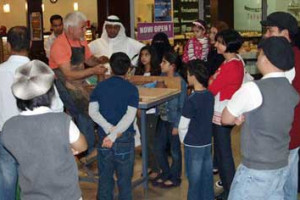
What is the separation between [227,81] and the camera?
423 cm

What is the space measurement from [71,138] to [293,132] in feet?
4.87

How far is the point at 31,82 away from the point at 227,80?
6.42 feet

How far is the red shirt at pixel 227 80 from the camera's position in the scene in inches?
167

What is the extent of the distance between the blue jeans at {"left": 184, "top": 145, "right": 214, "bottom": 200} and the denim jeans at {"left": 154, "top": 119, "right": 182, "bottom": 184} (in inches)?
33.9

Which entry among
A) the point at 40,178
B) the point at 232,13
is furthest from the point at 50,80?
the point at 232,13

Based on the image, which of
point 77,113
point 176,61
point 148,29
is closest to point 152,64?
point 176,61

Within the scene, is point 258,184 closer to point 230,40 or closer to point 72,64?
point 230,40

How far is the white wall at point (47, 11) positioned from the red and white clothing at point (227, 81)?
10875 mm

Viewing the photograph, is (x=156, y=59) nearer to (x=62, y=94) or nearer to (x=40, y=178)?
(x=62, y=94)

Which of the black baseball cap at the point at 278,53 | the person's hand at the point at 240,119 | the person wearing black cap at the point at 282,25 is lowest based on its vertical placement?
the person's hand at the point at 240,119

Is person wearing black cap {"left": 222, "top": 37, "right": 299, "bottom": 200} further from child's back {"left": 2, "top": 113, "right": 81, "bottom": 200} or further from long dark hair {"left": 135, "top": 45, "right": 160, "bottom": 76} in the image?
long dark hair {"left": 135, "top": 45, "right": 160, "bottom": 76}

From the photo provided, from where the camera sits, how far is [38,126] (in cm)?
269

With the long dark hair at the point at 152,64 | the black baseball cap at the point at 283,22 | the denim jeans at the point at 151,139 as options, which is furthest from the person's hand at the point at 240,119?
the long dark hair at the point at 152,64

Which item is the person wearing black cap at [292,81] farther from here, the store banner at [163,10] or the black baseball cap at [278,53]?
the store banner at [163,10]
